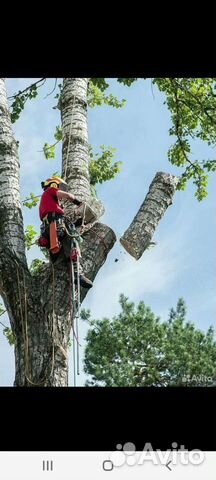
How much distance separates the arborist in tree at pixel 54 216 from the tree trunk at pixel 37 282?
0.10 metres

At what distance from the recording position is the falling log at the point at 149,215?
4.79 metres

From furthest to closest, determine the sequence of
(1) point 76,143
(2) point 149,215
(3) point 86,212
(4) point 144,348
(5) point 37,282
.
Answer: (4) point 144,348, (1) point 76,143, (2) point 149,215, (3) point 86,212, (5) point 37,282

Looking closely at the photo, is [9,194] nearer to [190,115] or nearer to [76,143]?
[76,143]

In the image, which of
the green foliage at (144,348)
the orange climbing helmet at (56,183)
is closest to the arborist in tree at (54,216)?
the orange climbing helmet at (56,183)

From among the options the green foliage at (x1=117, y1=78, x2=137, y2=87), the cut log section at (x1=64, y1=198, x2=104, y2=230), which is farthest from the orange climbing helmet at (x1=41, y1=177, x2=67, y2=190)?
the green foliage at (x1=117, y1=78, x2=137, y2=87)

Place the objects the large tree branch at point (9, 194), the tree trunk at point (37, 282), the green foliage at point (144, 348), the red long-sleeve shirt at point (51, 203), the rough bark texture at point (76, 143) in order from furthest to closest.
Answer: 1. the green foliage at point (144, 348)
2. the rough bark texture at point (76, 143)
3. the red long-sleeve shirt at point (51, 203)
4. the large tree branch at point (9, 194)
5. the tree trunk at point (37, 282)

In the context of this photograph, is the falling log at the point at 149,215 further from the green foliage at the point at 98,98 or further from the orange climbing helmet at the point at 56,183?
the green foliage at the point at 98,98

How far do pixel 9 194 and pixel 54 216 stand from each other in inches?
15.7

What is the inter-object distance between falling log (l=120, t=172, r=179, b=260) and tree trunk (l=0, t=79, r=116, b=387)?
17 centimetres

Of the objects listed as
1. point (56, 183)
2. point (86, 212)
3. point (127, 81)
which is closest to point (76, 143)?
point (56, 183)

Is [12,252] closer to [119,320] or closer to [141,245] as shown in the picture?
[141,245]

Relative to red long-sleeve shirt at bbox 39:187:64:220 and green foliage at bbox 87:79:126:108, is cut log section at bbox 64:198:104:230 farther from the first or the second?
green foliage at bbox 87:79:126:108

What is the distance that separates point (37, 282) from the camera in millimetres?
4441
